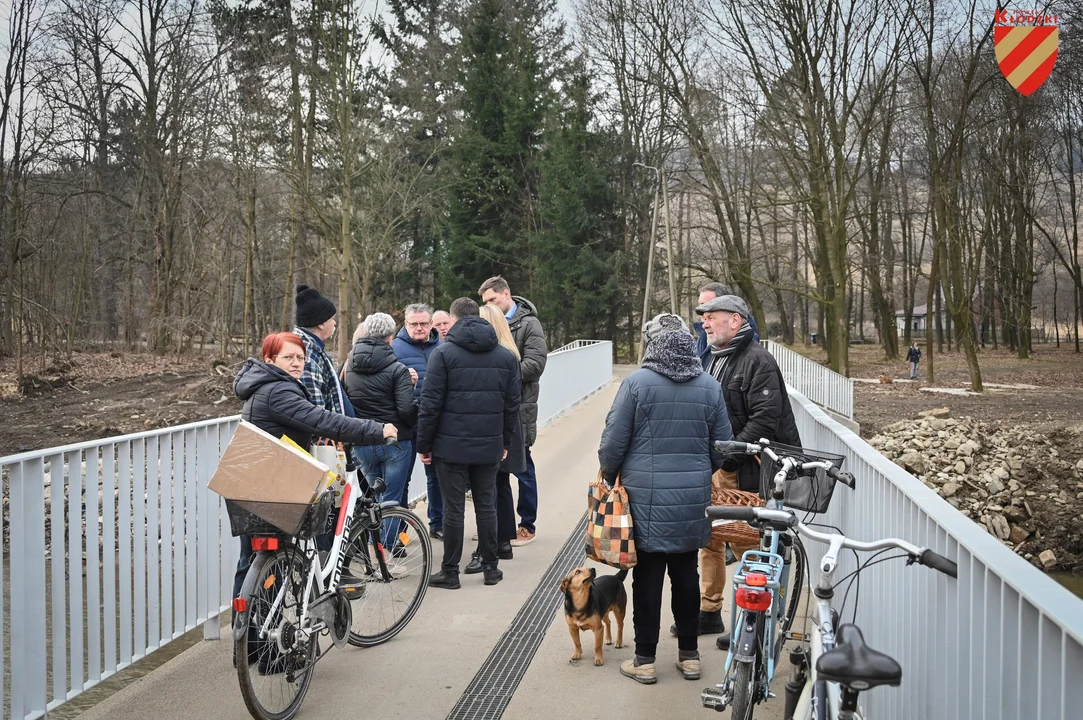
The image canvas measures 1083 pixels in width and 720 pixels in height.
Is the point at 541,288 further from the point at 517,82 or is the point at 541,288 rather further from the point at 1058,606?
the point at 1058,606

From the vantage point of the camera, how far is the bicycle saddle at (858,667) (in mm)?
2236

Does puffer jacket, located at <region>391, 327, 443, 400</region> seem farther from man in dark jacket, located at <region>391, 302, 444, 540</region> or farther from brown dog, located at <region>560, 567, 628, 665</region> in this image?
brown dog, located at <region>560, 567, 628, 665</region>

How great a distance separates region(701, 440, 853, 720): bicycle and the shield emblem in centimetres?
1833

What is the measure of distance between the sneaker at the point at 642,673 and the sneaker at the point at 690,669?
150 millimetres

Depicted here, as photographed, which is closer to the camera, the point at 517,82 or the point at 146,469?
the point at 146,469

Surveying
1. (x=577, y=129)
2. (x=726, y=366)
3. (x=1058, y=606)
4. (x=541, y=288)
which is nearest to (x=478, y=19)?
(x=577, y=129)

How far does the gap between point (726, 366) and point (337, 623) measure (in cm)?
254

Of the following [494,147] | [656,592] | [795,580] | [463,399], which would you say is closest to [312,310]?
[463,399]

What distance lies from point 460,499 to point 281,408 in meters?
2.07

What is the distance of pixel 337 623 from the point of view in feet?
16.5

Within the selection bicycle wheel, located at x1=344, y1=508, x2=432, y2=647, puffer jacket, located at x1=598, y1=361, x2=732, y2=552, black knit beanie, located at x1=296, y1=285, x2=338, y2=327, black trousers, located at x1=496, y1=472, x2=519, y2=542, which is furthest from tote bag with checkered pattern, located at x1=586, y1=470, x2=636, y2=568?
black trousers, located at x1=496, y1=472, x2=519, y2=542

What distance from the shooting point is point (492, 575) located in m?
6.93

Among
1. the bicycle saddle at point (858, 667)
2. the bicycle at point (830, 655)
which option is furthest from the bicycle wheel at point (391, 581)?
the bicycle saddle at point (858, 667)

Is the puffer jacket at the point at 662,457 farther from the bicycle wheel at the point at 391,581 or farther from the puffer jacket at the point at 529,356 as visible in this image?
the puffer jacket at the point at 529,356
